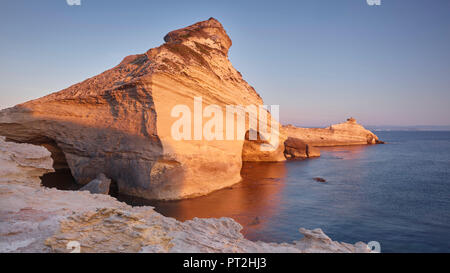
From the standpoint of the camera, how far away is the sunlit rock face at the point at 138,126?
9.10 m

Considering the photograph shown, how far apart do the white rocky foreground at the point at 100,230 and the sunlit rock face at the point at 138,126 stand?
4.30 m

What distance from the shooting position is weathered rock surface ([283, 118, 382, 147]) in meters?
35.7

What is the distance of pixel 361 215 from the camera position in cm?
856

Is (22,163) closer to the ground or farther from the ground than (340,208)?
farther from the ground

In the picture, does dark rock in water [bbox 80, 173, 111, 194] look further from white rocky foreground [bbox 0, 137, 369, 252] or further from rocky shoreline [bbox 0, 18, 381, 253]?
white rocky foreground [bbox 0, 137, 369, 252]

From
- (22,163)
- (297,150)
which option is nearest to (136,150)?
(22,163)

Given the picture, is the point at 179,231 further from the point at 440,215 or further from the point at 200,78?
the point at 440,215

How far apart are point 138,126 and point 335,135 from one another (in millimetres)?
34962

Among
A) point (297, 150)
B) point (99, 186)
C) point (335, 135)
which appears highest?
point (335, 135)

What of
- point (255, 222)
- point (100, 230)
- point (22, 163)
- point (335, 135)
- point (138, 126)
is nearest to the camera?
point (100, 230)

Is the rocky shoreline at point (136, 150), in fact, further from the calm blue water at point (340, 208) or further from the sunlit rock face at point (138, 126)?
the calm blue water at point (340, 208)

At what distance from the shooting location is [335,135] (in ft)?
125

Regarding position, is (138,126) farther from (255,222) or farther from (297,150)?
(297,150)

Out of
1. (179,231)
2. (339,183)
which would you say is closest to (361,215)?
(339,183)
